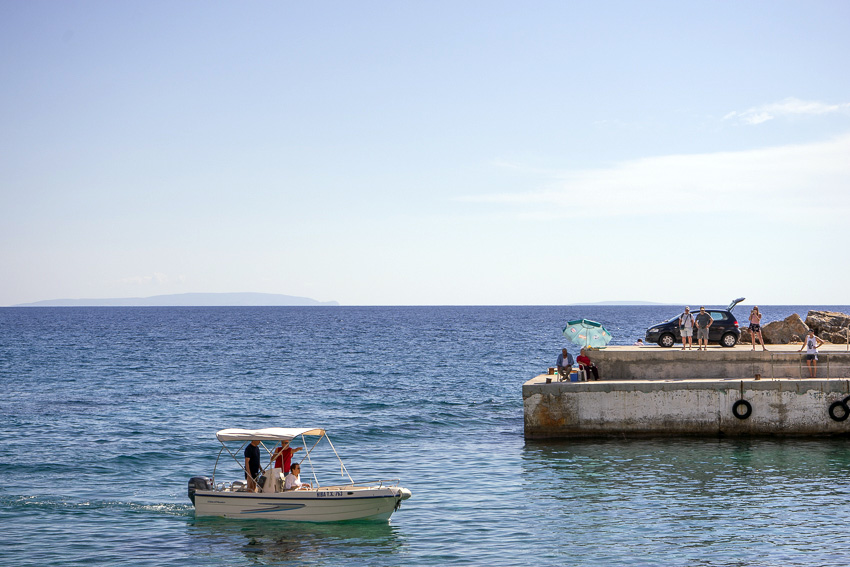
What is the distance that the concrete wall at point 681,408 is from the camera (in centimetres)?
2500

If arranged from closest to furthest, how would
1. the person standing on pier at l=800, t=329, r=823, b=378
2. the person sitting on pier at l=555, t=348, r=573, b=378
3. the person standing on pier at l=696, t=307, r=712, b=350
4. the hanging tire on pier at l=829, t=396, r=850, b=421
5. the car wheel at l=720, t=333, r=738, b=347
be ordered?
the hanging tire on pier at l=829, t=396, r=850, b=421 < the person standing on pier at l=800, t=329, r=823, b=378 < the person sitting on pier at l=555, t=348, r=573, b=378 < the person standing on pier at l=696, t=307, r=712, b=350 < the car wheel at l=720, t=333, r=738, b=347

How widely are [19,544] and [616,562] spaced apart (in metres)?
12.3

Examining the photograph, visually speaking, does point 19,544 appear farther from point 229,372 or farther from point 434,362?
point 434,362

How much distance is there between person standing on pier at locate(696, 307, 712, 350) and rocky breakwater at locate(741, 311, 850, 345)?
4.43 metres

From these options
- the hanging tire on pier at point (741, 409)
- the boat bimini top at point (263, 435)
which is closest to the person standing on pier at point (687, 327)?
the hanging tire on pier at point (741, 409)

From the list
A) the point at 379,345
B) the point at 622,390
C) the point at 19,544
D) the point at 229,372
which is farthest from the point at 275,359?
the point at 19,544

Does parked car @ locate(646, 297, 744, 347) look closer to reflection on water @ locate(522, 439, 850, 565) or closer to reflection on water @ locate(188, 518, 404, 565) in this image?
reflection on water @ locate(522, 439, 850, 565)

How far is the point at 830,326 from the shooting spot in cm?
3488

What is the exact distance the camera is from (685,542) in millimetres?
16266

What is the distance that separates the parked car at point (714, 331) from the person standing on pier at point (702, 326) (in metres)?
1.13

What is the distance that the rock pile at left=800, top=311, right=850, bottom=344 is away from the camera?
111 ft

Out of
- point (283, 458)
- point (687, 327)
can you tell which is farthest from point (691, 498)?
point (687, 327)

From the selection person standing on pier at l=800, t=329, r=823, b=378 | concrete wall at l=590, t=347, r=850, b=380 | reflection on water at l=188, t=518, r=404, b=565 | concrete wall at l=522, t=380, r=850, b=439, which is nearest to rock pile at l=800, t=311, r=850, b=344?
concrete wall at l=590, t=347, r=850, b=380

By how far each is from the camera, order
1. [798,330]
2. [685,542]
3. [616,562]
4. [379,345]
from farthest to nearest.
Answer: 1. [379,345]
2. [798,330]
3. [685,542]
4. [616,562]
